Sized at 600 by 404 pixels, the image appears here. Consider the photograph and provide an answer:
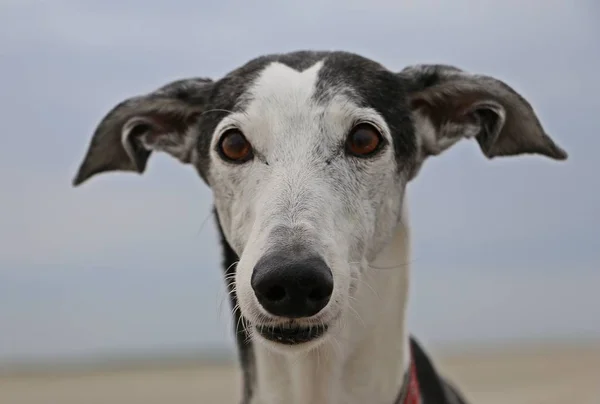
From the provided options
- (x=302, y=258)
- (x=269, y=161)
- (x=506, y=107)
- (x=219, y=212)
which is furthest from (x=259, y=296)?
(x=506, y=107)

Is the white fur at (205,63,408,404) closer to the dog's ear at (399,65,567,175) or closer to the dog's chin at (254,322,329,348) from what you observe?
the dog's chin at (254,322,329,348)

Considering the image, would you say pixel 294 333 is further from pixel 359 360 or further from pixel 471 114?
pixel 471 114

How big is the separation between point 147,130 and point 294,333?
1.45m

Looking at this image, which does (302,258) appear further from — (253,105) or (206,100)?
(206,100)

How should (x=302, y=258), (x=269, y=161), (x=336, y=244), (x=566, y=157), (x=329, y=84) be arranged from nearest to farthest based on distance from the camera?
(x=302, y=258), (x=336, y=244), (x=269, y=161), (x=329, y=84), (x=566, y=157)

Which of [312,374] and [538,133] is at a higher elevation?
[538,133]

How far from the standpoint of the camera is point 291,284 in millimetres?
2385

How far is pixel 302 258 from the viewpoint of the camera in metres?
2.39

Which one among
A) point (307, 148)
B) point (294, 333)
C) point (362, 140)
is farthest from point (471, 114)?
point (294, 333)

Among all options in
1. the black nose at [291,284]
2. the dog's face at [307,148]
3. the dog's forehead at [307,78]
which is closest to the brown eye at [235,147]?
the dog's face at [307,148]

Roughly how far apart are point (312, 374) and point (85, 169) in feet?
4.43

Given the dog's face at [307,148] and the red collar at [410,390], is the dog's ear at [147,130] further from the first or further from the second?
the red collar at [410,390]

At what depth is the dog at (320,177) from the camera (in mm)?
2549

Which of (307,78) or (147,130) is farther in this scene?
(147,130)
